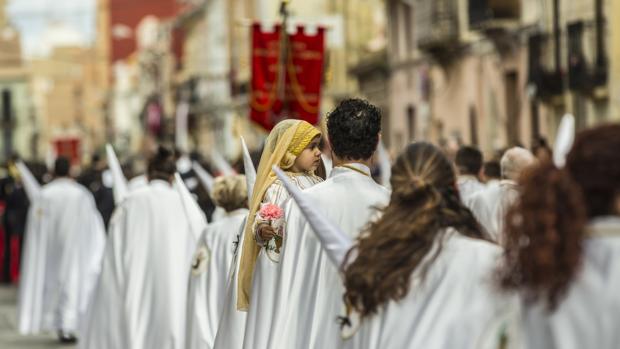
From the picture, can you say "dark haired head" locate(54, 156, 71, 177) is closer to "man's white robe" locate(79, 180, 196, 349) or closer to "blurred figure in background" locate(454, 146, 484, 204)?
"man's white robe" locate(79, 180, 196, 349)

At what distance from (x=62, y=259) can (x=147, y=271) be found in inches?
267

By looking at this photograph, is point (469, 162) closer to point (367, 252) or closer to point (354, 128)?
point (354, 128)

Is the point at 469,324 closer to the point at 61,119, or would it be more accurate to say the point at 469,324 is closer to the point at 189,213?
the point at 189,213

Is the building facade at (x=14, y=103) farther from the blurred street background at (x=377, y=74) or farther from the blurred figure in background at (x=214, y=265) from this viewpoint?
the blurred figure in background at (x=214, y=265)

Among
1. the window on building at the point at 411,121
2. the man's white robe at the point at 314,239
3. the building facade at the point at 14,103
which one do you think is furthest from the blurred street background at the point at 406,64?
the building facade at the point at 14,103

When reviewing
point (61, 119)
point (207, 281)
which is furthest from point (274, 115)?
point (61, 119)

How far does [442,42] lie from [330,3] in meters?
16.0

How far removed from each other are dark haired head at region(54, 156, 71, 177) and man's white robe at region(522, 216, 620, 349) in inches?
576

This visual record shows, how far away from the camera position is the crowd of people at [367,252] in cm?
468

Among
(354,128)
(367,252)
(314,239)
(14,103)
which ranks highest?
(354,128)

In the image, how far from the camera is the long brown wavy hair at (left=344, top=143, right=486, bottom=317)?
561cm

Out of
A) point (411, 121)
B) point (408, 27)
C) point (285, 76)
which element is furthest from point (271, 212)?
point (408, 27)

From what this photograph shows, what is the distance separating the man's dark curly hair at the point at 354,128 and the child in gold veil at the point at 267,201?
75 cm

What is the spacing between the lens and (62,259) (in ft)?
Answer: 64.1
